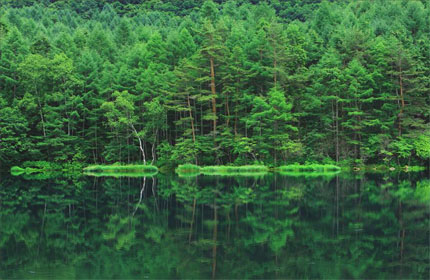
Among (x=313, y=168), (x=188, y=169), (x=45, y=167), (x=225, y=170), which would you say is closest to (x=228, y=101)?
(x=188, y=169)

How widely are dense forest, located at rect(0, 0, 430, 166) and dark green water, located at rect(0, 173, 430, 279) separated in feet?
81.9

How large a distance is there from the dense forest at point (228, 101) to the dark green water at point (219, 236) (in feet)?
81.9

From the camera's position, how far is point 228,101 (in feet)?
168

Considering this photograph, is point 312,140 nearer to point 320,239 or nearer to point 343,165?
point 343,165

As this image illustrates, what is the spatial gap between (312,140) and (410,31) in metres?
23.5

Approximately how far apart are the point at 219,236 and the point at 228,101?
1529 inches

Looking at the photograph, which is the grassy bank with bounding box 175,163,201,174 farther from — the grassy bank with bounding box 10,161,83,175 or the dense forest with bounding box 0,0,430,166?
the grassy bank with bounding box 10,161,83,175

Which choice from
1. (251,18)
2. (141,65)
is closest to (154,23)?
(251,18)

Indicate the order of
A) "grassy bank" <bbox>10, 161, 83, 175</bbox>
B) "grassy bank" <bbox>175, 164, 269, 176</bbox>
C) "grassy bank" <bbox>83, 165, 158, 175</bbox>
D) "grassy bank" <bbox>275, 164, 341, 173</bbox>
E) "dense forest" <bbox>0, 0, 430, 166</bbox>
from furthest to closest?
"grassy bank" <bbox>10, 161, 83, 175</bbox> → "dense forest" <bbox>0, 0, 430, 166</bbox> → "grassy bank" <bbox>83, 165, 158, 175</bbox> → "grassy bank" <bbox>275, 164, 341, 173</bbox> → "grassy bank" <bbox>175, 164, 269, 176</bbox>

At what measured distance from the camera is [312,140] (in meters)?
47.9

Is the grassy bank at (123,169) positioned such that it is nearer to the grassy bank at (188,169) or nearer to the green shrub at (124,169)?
the green shrub at (124,169)

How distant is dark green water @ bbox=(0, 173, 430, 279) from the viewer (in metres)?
10.1

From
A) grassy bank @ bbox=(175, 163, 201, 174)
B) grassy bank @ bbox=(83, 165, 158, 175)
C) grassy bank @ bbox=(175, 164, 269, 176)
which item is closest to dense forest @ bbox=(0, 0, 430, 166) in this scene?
grassy bank @ bbox=(175, 163, 201, 174)

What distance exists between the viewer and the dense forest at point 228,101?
46.2 metres
